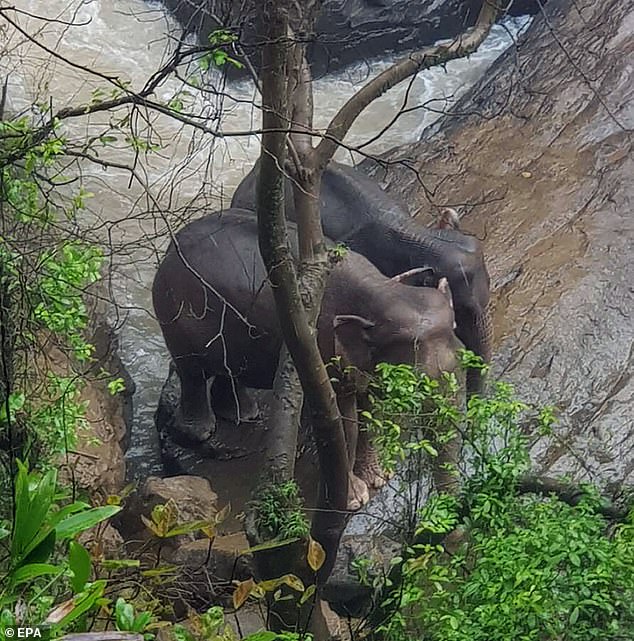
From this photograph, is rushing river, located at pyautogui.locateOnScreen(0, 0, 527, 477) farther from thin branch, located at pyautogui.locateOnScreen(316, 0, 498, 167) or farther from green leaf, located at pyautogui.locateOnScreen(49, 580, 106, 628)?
green leaf, located at pyautogui.locateOnScreen(49, 580, 106, 628)

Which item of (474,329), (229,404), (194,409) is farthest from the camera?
(229,404)

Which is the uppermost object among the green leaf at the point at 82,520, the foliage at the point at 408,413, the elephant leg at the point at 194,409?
the elephant leg at the point at 194,409

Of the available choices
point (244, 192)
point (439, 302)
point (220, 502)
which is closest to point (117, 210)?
point (244, 192)

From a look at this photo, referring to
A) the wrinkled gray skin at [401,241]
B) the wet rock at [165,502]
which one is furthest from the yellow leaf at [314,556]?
the wrinkled gray skin at [401,241]

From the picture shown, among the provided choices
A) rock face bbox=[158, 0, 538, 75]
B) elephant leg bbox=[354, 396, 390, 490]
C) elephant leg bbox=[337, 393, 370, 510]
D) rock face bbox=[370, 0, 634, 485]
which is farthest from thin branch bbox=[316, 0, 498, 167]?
rock face bbox=[158, 0, 538, 75]

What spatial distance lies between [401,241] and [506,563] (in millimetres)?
2866

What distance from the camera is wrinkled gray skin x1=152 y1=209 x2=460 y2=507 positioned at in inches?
181

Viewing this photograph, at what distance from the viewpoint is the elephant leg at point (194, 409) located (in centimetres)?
545

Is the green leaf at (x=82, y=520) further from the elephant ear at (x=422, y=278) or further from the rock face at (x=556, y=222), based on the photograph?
the elephant ear at (x=422, y=278)

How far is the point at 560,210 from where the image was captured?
677cm

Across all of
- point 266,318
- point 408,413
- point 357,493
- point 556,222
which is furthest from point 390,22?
point 408,413

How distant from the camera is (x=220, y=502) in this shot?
5.26m

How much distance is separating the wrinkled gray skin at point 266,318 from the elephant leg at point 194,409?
0.02 meters

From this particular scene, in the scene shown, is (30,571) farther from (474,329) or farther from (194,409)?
(194,409)
